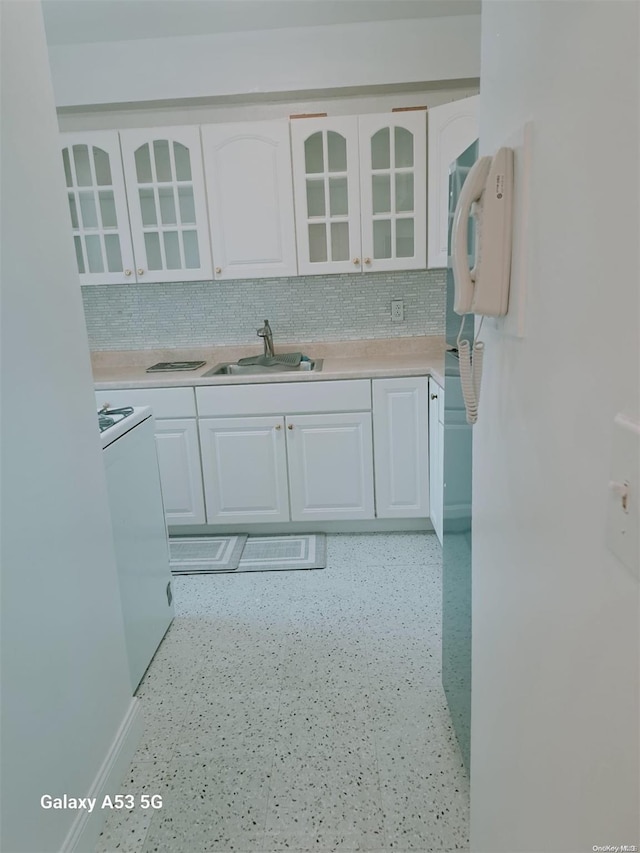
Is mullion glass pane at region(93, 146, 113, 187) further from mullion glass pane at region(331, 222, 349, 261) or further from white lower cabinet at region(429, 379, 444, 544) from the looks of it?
white lower cabinet at region(429, 379, 444, 544)

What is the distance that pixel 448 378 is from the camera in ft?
5.07

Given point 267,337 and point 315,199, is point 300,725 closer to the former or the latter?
point 267,337

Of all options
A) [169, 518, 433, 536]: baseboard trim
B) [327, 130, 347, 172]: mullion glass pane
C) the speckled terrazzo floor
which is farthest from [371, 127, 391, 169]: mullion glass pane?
the speckled terrazzo floor

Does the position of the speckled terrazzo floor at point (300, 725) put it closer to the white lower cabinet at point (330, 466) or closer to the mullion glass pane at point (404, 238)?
the white lower cabinet at point (330, 466)

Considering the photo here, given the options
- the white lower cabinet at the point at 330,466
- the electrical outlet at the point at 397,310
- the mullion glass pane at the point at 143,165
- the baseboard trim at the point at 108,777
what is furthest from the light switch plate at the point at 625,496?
the mullion glass pane at the point at 143,165

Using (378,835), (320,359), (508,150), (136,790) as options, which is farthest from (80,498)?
(320,359)

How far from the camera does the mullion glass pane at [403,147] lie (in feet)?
9.22

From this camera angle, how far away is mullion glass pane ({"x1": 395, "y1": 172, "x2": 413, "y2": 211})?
2856mm

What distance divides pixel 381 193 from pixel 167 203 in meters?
1.11

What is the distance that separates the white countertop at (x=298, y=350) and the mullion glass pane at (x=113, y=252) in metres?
0.55

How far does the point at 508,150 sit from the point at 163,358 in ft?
9.48

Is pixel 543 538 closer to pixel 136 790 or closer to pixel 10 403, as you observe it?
pixel 10 403

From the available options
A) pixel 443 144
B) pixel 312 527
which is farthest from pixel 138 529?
pixel 443 144

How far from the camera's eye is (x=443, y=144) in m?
2.76
